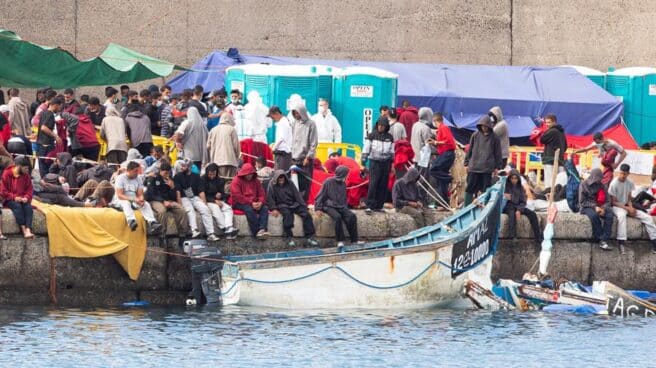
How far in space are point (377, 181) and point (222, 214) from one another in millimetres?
2644

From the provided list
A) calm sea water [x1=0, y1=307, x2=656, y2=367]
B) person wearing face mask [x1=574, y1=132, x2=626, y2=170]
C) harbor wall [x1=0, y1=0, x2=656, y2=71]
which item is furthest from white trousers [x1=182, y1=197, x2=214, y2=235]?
harbor wall [x1=0, y1=0, x2=656, y2=71]

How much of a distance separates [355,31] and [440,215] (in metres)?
9.37

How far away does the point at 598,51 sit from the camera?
3784 cm

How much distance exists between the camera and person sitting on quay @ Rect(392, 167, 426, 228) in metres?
27.7

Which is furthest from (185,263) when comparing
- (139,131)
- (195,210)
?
(139,131)

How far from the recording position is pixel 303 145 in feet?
91.6

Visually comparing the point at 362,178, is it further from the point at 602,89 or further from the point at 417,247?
the point at 602,89

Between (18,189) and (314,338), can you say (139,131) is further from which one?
(314,338)

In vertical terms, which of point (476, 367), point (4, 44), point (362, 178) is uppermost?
point (4, 44)

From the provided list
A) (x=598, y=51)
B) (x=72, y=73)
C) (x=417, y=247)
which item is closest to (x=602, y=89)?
(x=598, y=51)

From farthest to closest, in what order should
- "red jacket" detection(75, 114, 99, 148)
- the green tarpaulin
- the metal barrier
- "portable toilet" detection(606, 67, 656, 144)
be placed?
"portable toilet" detection(606, 67, 656, 144)
the metal barrier
"red jacket" detection(75, 114, 99, 148)
the green tarpaulin

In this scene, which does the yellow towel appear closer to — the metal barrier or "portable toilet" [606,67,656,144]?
the metal barrier

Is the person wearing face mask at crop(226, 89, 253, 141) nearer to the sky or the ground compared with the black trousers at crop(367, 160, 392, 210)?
nearer to the sky

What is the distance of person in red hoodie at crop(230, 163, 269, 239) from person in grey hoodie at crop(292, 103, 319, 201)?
4.53ft
